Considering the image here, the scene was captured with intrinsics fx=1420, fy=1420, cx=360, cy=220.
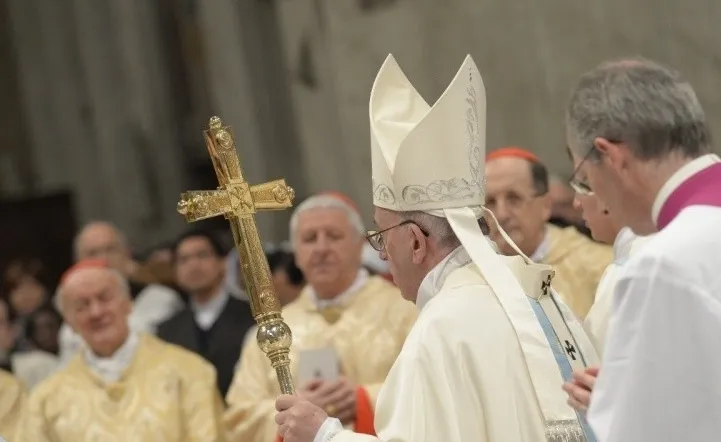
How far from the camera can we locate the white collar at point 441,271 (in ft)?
13.2

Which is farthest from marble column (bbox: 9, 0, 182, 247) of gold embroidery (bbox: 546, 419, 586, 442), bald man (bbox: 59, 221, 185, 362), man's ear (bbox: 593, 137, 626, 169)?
man's ear (bbox: 593, 137, 626, 169)

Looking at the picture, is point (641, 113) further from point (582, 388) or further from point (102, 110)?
point (102, 110)

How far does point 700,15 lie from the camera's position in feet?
28.9

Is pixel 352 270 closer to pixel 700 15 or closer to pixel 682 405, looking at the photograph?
pixel 700 15

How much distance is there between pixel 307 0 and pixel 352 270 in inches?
206

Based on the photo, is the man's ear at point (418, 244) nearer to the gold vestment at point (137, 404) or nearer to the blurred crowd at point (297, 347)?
the blurred crowd at point (297, 347)

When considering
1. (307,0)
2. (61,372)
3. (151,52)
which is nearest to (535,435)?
(61,372)

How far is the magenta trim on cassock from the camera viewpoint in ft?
10.4

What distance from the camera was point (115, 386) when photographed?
7.17 m

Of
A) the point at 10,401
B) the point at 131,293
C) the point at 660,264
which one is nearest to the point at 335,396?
the point at 10,401

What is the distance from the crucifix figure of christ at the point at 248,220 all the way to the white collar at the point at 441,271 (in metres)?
0.45

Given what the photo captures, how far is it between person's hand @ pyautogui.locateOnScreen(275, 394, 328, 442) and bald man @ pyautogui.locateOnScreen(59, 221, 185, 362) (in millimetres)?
4713

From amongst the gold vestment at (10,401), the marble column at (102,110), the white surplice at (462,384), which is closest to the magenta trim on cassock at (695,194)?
the white surplice at (462,384)

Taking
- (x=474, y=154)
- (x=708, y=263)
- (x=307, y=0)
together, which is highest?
(x=307, y=0)
